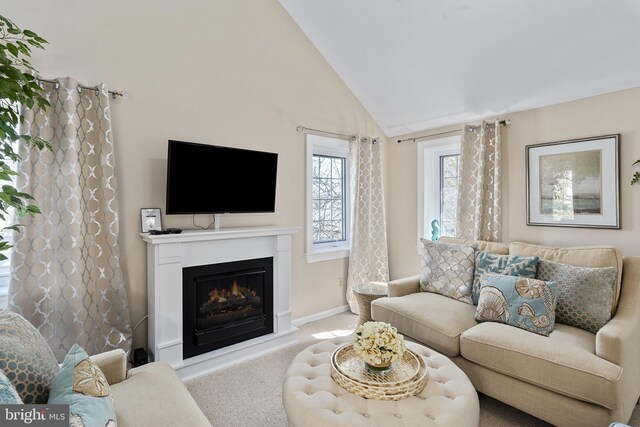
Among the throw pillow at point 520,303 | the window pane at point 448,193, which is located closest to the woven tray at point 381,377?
the throw pillow at point 520,303

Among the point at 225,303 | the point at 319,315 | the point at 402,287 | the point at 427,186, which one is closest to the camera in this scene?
the point at 225,303

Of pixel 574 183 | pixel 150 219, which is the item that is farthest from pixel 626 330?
pixel 150 219

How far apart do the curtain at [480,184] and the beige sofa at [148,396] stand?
3.00 metres

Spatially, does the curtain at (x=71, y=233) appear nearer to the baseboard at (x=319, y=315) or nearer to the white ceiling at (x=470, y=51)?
the baseboard at (x=319, y=315)

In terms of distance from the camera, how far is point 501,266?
2.72m

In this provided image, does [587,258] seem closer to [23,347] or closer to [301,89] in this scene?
[301,89]

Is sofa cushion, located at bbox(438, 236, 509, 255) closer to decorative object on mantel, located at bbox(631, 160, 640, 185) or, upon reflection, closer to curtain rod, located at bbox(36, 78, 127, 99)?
decorative object on mantel, located at bbox(631, 160, 640, 185)

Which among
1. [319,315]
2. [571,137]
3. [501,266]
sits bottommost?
[319,315]

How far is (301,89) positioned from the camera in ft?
12.2

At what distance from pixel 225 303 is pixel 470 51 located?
10.7ft

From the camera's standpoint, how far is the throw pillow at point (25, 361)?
3.80 ft

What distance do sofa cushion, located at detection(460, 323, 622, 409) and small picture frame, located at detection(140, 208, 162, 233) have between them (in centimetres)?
252

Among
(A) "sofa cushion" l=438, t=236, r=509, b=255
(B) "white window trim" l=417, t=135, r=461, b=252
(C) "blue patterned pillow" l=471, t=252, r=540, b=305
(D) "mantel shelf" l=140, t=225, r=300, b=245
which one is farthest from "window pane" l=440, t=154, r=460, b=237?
(D) "mantel shelf" l=140, t=225, r=300, b=245

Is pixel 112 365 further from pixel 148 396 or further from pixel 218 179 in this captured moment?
pixel 218 179
